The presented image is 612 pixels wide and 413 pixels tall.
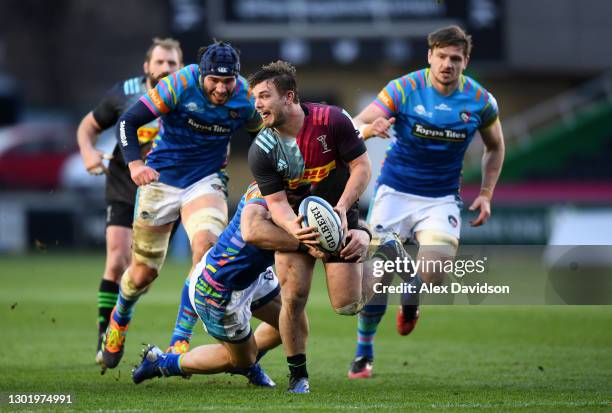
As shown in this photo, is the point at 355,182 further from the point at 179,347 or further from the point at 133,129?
the point at 133,129

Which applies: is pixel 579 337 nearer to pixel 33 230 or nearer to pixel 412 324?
pixel 412 324

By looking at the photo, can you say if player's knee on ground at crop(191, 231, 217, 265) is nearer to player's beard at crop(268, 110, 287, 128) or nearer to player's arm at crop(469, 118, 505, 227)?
player's beard at crop(268, 110, 287, 128)

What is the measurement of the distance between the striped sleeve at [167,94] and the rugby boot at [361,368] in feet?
7.61

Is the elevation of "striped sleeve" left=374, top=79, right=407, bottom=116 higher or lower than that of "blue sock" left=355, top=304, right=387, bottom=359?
higher

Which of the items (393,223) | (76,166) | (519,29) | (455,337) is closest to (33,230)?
(76,166)

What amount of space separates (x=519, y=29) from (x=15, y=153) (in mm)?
11587

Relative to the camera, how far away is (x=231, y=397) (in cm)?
777

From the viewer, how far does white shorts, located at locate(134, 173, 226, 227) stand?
367 inches

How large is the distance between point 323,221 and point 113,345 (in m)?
2.64

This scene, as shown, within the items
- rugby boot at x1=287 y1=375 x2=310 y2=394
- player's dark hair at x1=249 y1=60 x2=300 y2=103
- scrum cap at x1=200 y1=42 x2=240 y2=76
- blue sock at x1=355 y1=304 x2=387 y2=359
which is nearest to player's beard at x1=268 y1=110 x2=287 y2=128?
player's dark hair at x1=249 y1=60 x2=300 y2=103

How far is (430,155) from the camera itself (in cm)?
952

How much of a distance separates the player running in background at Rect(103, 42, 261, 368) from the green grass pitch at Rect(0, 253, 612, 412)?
0.74 m

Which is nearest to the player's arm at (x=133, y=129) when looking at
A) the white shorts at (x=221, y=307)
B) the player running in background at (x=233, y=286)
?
the player running in background at (x=233, y=286)

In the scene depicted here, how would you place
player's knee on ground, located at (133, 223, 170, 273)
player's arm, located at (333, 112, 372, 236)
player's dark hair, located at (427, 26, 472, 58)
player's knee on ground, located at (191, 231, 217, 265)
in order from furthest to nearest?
player's knee on ground, located at (133, 223, 170, 273) → player's dark hair, located at (427, 26, 472, 58) → player's knee on ground, located at (191, 231, 217, 265) → player's arm, located at (333, 112, 372, 236)
